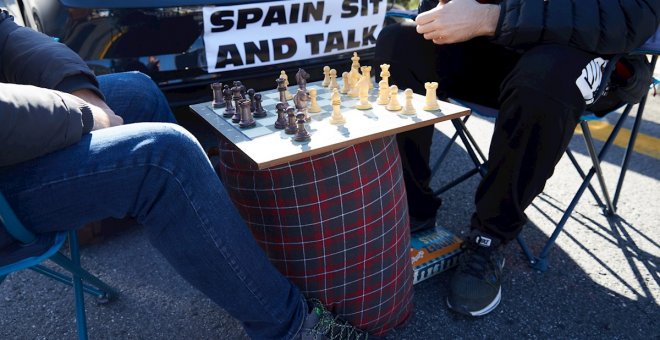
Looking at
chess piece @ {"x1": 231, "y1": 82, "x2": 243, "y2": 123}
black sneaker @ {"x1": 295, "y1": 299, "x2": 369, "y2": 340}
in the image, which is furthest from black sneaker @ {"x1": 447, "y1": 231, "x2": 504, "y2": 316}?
chess piece @ {"x1": 231, "y1": 82, "x2": 243, "y2": 123}

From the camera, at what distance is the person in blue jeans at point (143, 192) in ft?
3.29

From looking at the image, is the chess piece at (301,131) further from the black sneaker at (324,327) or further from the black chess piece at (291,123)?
the black sneaker at (324,327)

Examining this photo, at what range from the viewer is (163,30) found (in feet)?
7.11

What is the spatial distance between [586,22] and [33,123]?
61.7 inches

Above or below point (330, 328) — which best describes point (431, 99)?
above

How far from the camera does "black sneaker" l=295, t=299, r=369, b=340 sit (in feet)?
4.39

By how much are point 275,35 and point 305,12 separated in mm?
182

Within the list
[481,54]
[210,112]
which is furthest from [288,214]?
[481,54]

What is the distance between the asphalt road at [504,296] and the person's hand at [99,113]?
2.50ft

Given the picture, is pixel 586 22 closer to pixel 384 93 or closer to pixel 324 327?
pixel 384 93

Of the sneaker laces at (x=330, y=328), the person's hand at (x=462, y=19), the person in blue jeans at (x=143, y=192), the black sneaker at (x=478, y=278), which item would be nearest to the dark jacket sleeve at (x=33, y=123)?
the person in blue jeans at (x=143, y=192)

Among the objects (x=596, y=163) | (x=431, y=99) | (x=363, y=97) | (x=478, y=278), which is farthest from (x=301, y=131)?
(x=596, y=163)

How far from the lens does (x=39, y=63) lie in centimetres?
142

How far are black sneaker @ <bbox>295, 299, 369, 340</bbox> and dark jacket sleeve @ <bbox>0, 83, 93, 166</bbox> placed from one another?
751 millimetres
